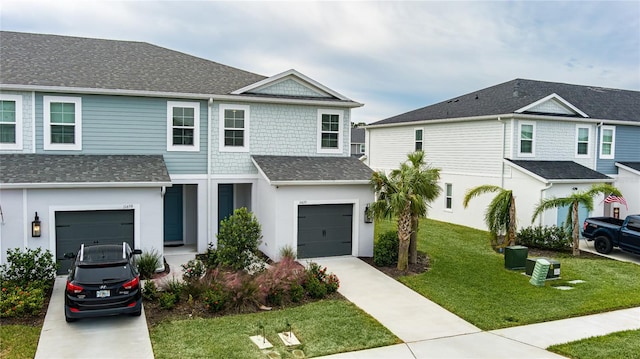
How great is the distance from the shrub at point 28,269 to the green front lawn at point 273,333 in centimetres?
425

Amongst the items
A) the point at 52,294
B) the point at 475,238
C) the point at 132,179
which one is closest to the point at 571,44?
the point at 475,238

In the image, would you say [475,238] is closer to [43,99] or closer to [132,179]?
[132,179]

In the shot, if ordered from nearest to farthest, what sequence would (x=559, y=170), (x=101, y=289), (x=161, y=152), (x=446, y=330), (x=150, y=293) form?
(x=101, y=289)
(x=446, y=330)
(x=150, y=293)
(x=161, y=152)
(x=559, y=170)

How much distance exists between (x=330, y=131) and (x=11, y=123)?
10.8 meters

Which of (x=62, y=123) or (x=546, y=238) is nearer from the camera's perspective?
(x=62, y=123)

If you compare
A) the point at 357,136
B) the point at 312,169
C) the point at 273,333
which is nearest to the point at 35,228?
the point at 273,333

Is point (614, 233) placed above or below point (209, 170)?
below

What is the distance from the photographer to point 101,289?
956 centimetres

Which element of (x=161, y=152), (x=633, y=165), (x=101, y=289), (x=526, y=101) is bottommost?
(x=101, y=289)

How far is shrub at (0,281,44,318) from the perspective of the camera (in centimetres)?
991

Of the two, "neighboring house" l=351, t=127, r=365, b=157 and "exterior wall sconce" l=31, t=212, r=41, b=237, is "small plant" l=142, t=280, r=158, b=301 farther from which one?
"neighboring house" l=351, t=127, r=365, b=157

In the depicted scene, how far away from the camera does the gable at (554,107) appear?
21663 millimetres

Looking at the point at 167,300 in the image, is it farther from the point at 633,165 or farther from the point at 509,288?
the point at 633,165

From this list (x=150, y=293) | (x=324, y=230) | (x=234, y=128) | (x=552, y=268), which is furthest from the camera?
(x=234, y=128)
